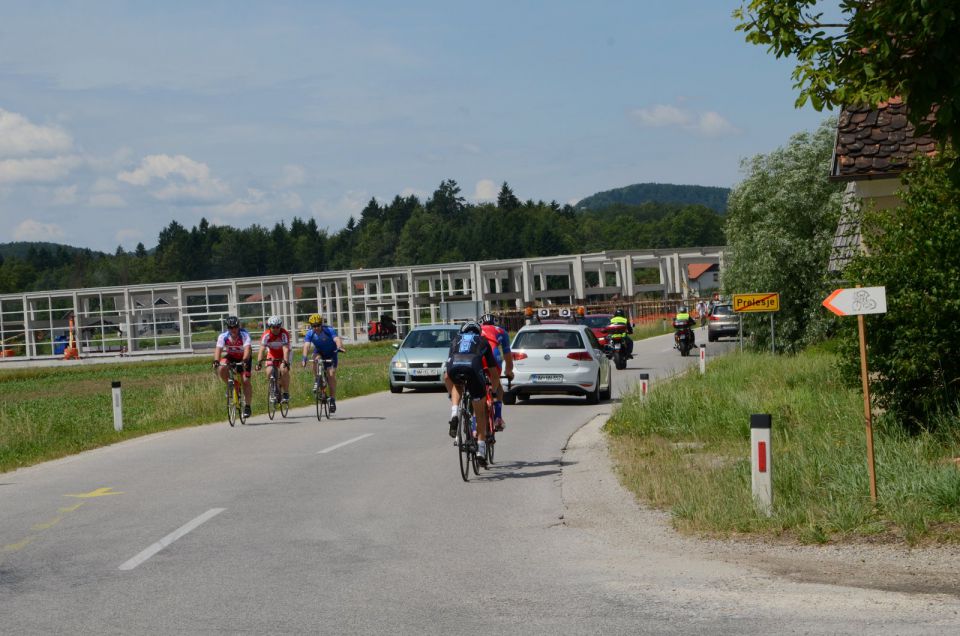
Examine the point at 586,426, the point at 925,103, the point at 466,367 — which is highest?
the point at 925,103

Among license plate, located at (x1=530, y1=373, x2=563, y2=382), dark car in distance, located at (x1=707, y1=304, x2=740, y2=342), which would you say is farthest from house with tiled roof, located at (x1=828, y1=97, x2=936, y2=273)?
dark car in distance, located at (x1=707, y1=304, x2=740, y2=342)

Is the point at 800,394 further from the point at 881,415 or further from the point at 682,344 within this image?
the point at 682,344

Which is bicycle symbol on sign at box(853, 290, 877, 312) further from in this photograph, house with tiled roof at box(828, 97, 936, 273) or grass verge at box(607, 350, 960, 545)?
house with tiled roof at box(828, 97, 936, 273)

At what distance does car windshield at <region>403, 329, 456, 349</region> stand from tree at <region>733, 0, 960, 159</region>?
1884 centimetres

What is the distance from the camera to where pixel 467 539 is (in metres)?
9.13

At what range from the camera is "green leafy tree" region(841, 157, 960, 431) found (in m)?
11.9

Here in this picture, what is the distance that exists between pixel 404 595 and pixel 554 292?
251 ft

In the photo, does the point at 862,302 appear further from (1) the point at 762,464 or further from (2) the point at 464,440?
(2) the point at 464,440

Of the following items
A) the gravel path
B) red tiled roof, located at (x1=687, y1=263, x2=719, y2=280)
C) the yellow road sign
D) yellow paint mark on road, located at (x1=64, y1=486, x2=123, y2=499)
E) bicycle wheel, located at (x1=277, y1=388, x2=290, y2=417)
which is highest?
red tiled roof, located at (x1=687, y1=263, x2=719, y2=280)

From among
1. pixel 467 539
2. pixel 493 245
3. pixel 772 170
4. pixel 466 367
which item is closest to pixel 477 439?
pixel 466 367

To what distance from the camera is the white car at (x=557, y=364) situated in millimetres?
22877

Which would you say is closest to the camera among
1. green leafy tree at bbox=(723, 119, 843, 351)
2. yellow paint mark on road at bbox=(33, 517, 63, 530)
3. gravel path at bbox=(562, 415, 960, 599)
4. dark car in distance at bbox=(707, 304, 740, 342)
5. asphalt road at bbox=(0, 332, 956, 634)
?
asphalt road at bbox=(0, 332, 956, 634)

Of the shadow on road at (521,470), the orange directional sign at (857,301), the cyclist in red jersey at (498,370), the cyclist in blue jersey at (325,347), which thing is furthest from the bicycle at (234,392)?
the orange directional sign at (857,301)

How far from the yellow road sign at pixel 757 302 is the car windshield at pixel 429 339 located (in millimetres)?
7700
